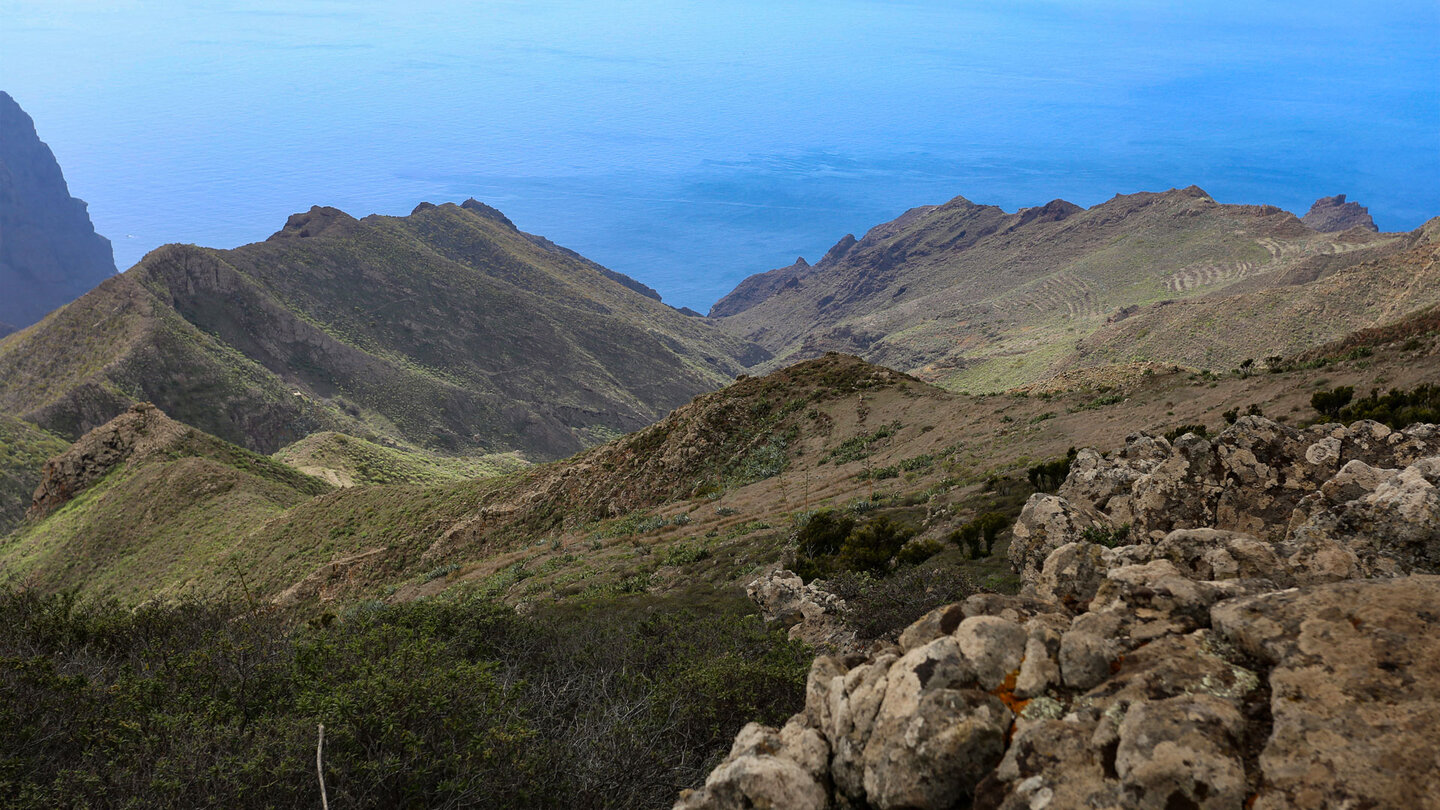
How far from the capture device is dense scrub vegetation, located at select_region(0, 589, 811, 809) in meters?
6.73

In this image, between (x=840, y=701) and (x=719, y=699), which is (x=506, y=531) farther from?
(x=840, y=701)

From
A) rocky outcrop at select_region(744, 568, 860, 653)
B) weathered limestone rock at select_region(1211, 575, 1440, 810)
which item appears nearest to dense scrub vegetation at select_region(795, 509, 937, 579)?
rocky outcrop at select_region(744, 568, 860, 653)

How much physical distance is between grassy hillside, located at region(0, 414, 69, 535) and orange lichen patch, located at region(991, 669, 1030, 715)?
205ft

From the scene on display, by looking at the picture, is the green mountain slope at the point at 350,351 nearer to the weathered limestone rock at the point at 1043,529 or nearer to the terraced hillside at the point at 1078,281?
the terraced hillside at the point at 1078,281

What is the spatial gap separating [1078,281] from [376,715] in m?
144

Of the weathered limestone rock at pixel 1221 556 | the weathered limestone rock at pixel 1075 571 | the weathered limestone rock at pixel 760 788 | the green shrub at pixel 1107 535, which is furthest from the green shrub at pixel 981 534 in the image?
the weathered limestone rock at pixel 760 788

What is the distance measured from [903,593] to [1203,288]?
11822 cm

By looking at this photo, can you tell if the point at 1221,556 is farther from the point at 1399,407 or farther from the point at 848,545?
the point at 1399,407

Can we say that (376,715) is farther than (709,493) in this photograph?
No

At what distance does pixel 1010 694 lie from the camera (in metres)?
4.84

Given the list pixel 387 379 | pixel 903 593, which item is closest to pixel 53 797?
pixel 903 593

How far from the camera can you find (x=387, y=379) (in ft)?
301

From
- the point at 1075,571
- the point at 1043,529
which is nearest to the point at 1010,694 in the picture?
the point at 1075,571

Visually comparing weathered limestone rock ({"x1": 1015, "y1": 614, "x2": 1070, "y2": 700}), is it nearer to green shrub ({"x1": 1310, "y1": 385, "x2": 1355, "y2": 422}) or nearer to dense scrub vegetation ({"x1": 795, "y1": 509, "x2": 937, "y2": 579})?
dense scrub vegetation ({"x1": 795, "y1": 509, "x2": 937, "y2": 579})
